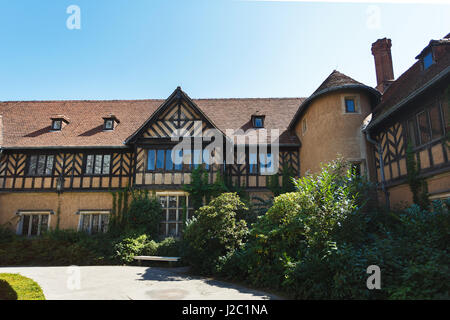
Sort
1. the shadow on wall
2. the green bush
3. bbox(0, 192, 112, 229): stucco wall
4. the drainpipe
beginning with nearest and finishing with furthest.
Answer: the shadow on wall → the green bush → the drainpipe → bbox(0, 192, 112, 229): stucco wall

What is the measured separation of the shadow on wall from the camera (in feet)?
15.9

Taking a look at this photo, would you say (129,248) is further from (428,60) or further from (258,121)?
(428,60)

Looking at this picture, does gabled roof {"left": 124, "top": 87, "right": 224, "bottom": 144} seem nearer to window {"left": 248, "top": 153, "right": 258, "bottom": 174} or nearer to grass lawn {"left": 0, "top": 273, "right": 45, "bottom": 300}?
window {"left": 248, "top": 153, "right": 258, "bottom": 174}

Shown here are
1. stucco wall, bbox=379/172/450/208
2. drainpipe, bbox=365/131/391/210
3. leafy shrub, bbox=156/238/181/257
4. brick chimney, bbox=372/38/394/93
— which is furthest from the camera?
brick chimney, bbox=372/38/394/93

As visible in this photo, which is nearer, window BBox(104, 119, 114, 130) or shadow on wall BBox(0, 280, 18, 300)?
shadow on wall BBox(0, 280, 18, 300)

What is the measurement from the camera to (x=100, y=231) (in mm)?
14453

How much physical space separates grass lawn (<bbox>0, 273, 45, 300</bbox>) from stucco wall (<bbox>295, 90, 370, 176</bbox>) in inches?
422

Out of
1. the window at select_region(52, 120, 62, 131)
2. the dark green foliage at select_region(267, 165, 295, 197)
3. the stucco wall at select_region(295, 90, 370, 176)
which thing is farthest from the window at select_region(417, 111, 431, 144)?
the window at select_region(52, 120, 62, 131)

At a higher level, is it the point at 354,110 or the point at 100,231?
the point at 354,110

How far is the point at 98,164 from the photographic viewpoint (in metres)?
15.1

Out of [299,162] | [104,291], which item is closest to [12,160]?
[104,291]

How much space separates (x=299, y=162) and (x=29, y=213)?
14.4 m
